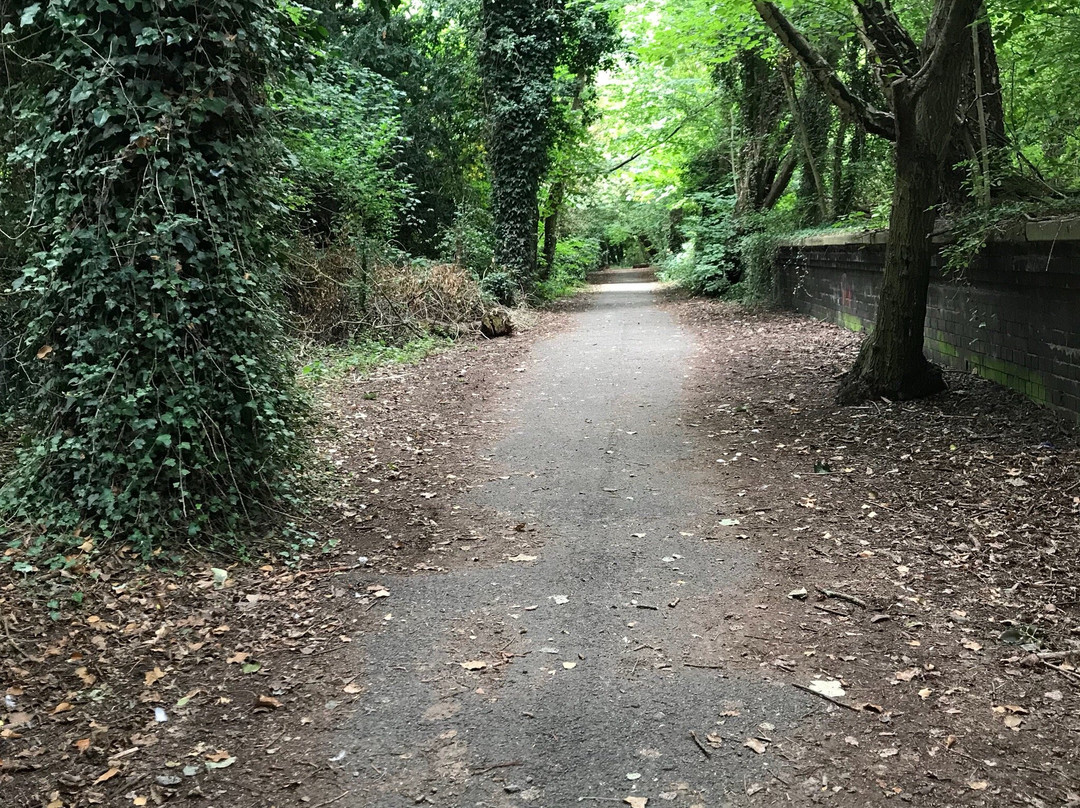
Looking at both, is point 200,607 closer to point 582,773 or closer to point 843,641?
point 582,773

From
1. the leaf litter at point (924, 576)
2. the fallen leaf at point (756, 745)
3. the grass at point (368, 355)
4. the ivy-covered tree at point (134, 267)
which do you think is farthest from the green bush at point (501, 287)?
the fallen leaf at point (756, 745)

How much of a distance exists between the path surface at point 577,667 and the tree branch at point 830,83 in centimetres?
399

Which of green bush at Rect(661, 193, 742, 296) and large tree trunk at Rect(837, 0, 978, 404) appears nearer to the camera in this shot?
large tree trunk at Rect(837, 0, 978, 404)

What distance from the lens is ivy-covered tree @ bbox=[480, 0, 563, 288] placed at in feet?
59.4

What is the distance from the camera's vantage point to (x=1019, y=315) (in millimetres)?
7324

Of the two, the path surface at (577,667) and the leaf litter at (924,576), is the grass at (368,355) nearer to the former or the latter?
the leaf litter at (924,576)

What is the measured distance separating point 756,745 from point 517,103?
17315 mm

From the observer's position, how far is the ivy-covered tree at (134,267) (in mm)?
4715

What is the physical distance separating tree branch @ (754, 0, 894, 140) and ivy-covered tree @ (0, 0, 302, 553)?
17.4 ft

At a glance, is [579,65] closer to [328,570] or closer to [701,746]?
[328,570]

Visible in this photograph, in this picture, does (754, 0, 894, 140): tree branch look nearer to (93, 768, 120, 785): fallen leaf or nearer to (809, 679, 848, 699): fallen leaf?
(809, 679, 848, 699): fallen leaf

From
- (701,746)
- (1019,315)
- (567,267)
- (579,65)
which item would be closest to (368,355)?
(1019,315)

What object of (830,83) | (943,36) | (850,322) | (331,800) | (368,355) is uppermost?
(943,36)

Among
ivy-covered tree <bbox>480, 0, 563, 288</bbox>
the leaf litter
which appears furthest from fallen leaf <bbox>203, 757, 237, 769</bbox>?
ivy-covered tree <bbox>480, 0, 563, 288</bbox>
